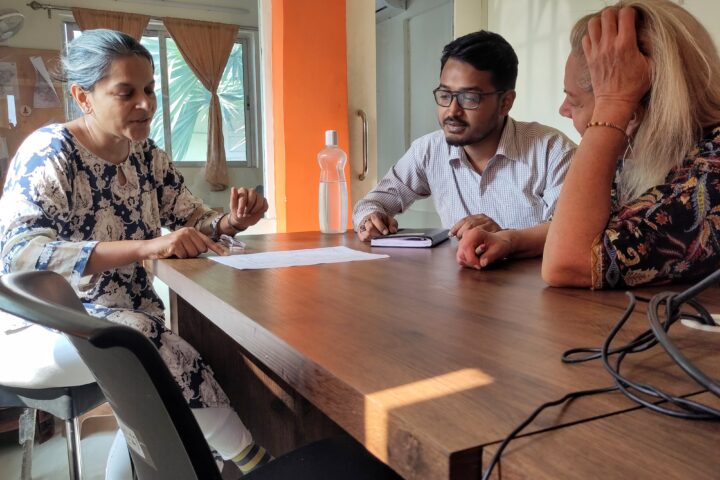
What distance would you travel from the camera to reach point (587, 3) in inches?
115

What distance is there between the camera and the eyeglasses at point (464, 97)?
1.72 metres

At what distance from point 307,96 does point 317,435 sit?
81.0 inches

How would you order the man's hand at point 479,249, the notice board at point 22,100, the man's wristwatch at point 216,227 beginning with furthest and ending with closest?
the notice board at point 22,100, the man's wristwatch at point 216,227, the man's hand at point 479,249

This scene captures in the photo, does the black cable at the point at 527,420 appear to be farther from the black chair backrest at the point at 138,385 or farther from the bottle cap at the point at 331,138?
the bottle cap at the point at 331,138

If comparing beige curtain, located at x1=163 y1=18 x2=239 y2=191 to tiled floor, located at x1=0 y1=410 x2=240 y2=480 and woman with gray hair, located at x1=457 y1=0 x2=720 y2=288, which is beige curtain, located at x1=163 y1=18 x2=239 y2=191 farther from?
woman with gray hair, located at x1=457 y1=0 x2=720 y2=288

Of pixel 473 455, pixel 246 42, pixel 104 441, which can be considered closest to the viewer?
pixel 473 455

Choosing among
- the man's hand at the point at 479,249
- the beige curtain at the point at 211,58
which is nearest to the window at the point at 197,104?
the beige curtain at the point at 211,58

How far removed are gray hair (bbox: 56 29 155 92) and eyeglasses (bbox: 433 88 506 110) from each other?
0.86 meters

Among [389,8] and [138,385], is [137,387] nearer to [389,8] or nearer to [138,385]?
[138,385]

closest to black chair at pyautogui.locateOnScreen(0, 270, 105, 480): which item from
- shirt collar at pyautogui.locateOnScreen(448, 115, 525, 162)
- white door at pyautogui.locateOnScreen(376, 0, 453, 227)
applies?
shirt collar at pyautogui.locateOnScreen(448, 115, 525, 162)

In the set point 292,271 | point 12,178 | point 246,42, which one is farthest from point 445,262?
point 246,42

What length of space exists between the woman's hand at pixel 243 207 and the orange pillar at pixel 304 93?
140 cm

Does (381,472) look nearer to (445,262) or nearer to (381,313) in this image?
(381,313)

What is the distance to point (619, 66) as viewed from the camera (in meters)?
0.93
